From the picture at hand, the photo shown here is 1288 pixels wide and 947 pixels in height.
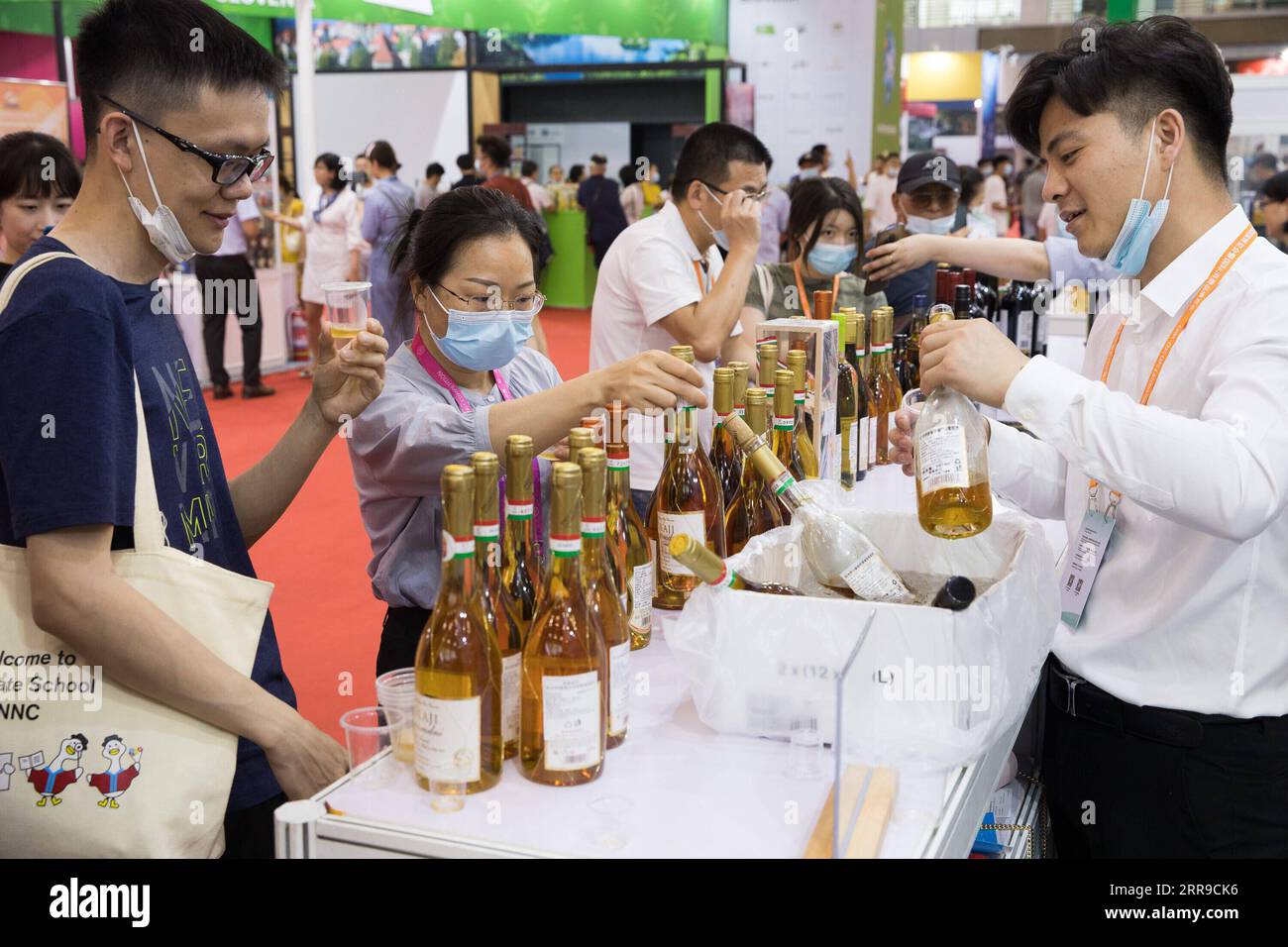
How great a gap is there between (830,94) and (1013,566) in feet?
39.9

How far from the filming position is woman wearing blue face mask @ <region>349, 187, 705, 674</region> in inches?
75.8

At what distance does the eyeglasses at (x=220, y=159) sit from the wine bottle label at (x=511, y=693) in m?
0.73

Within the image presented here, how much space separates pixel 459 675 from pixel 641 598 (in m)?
0.53

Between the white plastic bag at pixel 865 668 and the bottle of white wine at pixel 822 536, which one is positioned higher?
the bottle of white wine at pixel 822 536

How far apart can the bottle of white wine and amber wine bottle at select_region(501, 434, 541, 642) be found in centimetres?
35

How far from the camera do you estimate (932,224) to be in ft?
16.9

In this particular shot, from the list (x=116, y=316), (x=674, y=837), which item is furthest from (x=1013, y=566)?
(x=116, y=316)

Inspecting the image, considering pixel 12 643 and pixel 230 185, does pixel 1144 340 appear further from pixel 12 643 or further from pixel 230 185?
pixel 12 643

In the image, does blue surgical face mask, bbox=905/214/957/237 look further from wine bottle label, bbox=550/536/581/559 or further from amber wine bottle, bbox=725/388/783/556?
wine bottle label, bbox=550/536/581/559

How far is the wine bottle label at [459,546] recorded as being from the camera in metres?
1.31

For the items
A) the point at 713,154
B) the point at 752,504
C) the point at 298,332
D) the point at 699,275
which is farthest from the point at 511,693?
the point at 298,332

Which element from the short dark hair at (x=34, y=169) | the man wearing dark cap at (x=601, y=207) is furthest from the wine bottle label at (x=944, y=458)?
the man wearing dark cap at (x=601, y=207)

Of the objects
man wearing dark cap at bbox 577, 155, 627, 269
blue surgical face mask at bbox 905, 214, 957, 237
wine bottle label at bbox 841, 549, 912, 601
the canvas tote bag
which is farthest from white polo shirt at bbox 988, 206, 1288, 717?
man wearing dark cap at bbox 577, 155, 627, 269

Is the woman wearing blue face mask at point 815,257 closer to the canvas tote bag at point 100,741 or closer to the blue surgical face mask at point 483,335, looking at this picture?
the blue surgical face mask at point 483,335
